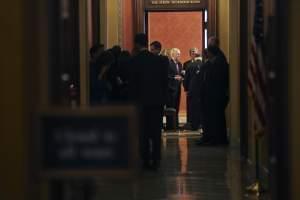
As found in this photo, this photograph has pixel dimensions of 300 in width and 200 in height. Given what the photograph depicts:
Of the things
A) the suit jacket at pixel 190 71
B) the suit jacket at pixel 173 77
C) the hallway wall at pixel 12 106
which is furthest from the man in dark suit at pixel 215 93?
the hallway wall at pixel 12 106

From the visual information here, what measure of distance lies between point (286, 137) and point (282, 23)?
829 mm

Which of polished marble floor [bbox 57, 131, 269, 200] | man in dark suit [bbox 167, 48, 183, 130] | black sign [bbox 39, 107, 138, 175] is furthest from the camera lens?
man in dark suit [bbox 167, 48, 183, 130]

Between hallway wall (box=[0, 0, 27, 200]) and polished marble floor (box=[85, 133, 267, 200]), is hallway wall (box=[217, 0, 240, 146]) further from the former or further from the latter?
hallway wall (box=[0, 0, 27, 200])

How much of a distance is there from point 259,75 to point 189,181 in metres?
2.19

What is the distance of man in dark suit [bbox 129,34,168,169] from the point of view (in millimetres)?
12102

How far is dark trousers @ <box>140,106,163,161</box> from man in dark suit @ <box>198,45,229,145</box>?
11.2ft

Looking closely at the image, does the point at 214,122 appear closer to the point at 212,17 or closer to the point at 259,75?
the point at 212,17

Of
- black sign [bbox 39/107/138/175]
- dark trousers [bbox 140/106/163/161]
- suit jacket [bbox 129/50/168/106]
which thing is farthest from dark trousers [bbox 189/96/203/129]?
black sign [bbox 39/107/138/175]

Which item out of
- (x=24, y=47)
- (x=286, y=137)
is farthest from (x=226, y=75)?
(x=24, y=47)

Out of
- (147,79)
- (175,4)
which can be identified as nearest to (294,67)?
(147,79)

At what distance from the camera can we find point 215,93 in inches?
623

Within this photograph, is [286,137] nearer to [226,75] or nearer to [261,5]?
[261,5]

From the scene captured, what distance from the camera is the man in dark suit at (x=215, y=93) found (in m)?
15.5

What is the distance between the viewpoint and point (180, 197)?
9703mm
